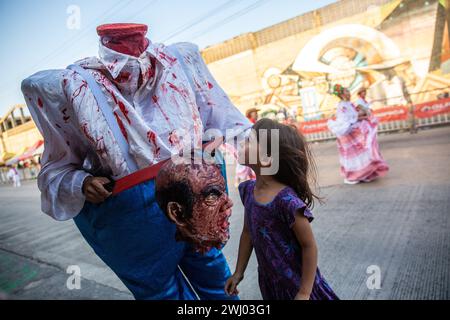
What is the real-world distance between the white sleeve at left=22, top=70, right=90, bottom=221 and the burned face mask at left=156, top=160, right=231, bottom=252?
259 millimetres

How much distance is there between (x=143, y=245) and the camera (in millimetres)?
943

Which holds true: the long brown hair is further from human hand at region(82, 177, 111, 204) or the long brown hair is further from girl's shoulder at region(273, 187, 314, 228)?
human hand at region(82, 177, 111, 204)

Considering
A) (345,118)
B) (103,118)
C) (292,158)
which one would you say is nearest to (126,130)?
(103,118)

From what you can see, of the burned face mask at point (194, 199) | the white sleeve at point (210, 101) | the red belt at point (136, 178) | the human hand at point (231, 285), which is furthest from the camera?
the human hand at point (231, 285)

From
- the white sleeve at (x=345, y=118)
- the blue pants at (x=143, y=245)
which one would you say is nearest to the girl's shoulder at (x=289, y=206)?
the blue pants at (x=143, y=245)

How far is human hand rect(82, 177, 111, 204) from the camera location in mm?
853

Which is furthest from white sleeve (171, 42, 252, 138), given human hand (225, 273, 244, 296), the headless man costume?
human hand (225, 273, 244, 296)

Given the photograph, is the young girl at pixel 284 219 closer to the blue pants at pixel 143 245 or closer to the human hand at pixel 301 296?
the human hand at pixel 301 296

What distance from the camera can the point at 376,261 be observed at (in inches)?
83.0

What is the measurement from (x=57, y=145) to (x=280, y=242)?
729mm

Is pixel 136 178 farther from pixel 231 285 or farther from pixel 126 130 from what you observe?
pixel 231 285

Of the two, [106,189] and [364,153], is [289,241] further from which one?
[364,153]

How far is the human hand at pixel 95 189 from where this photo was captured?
0.85 m
